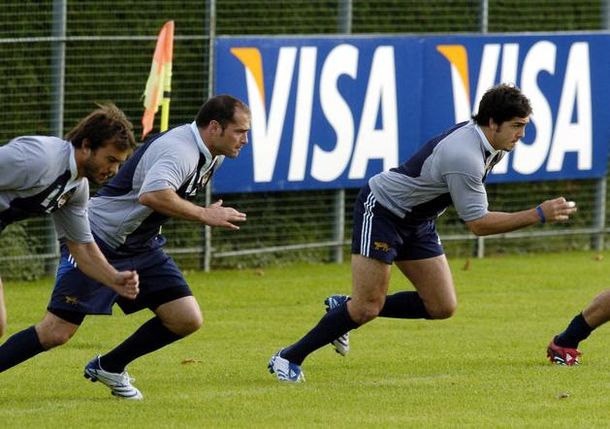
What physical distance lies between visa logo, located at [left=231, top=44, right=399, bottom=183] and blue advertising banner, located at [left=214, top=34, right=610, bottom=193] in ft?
0.03

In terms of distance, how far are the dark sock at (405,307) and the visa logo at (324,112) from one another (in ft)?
18.4

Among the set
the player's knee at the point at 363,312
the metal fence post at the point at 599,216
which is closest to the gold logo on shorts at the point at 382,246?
the player's knee at the point at 363,312

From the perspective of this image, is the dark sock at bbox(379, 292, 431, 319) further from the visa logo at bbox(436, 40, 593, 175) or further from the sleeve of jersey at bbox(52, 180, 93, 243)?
the visa logo at bbox(436, 40, 593, 175)

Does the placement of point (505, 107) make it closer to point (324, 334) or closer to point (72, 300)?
point (324, 334)

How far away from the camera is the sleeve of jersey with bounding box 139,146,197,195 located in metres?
9.05

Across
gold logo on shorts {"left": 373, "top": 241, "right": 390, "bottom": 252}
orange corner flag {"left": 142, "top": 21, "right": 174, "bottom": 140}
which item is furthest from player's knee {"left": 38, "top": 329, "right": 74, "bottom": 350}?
orange corner flag {"left": 142, "top": 21, "right": 174, "bottom": 140}

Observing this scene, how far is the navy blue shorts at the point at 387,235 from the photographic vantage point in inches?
398

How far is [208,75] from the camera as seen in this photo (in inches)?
637

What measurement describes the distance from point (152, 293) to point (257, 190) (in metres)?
6.82

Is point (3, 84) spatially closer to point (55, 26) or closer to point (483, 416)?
point (55, 26)

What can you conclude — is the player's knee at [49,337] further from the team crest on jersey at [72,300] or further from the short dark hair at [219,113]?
the short dark hair at [219,113]

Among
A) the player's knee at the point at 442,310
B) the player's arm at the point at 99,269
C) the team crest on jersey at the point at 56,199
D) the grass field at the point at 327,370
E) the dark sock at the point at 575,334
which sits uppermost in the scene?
the team crest on jersey at the point at 56,199

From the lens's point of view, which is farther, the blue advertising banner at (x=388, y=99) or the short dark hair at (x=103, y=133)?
the blue advertising banner at (x=388, y=99)

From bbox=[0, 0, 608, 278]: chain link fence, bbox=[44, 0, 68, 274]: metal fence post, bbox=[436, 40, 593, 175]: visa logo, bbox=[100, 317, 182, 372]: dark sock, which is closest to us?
bbox=[100, 317, 182, 372]: dark sock
